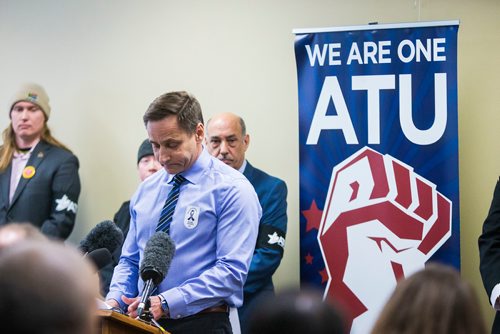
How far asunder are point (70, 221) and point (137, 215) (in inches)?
92.8

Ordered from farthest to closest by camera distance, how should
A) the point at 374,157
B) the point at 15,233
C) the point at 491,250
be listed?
the point at 374,157
the point at 491,250
the point at 15,233

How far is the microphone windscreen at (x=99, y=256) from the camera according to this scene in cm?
279

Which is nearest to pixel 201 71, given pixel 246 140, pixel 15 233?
pixel 246 140

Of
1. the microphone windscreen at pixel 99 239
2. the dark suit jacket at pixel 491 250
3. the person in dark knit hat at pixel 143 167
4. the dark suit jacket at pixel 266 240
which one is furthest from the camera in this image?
the person in dark knit hat at pixel 143 167

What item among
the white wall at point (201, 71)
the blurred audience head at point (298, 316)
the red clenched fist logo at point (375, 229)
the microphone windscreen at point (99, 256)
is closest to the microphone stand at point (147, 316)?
the microphone windscreen at point (99, 256)

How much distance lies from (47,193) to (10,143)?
45 centimetres

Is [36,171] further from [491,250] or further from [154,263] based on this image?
[491,250]

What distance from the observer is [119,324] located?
2684mm

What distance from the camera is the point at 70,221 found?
18.4 feet

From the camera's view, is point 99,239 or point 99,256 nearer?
point 99,256

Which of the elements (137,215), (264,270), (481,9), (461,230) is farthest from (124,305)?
(481,9)

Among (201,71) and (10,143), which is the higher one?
(201,71)

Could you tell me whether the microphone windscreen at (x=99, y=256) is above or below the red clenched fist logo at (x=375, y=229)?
above

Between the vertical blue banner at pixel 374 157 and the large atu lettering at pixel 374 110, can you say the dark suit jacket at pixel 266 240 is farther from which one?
the large atu lettering at pixel 374 110
